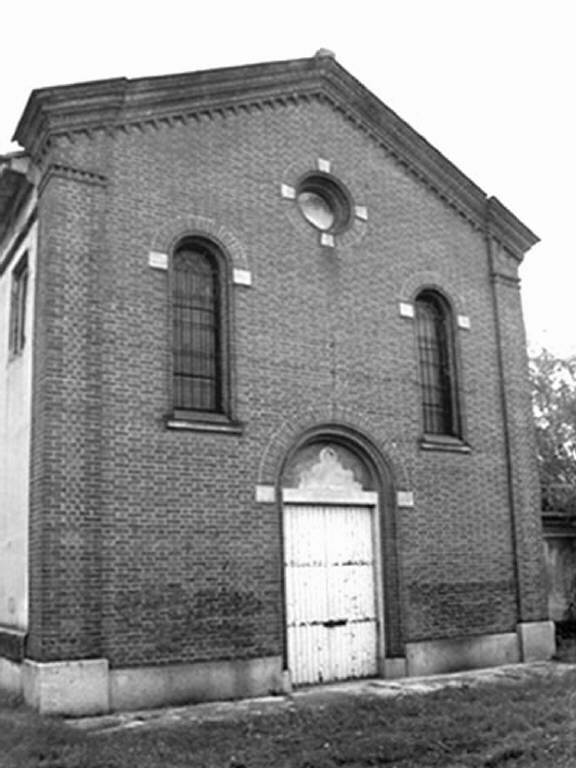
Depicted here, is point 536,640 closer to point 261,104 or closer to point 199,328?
point 199,328

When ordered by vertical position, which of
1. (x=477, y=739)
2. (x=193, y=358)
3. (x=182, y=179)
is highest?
(x=182, y=179)

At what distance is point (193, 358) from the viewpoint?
13.2 meters

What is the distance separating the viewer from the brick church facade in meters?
11.7

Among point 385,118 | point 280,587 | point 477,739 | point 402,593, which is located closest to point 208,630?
point 280,587

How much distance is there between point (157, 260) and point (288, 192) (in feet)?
9.01

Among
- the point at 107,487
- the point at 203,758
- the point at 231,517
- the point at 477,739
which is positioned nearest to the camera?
the point at 203,758

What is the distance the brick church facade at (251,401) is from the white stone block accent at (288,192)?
0.02 meters

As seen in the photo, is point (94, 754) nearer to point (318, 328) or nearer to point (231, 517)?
point (231, 517)

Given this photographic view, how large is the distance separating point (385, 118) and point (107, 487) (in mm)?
8254

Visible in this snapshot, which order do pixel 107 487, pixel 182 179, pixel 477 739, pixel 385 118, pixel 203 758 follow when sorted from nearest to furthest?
pixel 203 758, pixel 477 739, pixel 107 487, pixel 182 179, pixel 385 118

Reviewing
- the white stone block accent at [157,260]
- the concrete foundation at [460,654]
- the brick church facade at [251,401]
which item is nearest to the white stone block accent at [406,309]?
the brick church facade at [251,401]

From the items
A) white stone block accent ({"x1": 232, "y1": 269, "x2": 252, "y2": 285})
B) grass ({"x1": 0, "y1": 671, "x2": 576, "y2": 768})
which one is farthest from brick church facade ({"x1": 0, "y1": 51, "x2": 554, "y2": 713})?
grass ({"x1": 0, "y1": 671, "x2": 576, "y2": 768})

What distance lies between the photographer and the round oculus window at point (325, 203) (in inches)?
587

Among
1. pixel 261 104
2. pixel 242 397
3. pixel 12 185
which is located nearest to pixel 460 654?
pixel 242 397
